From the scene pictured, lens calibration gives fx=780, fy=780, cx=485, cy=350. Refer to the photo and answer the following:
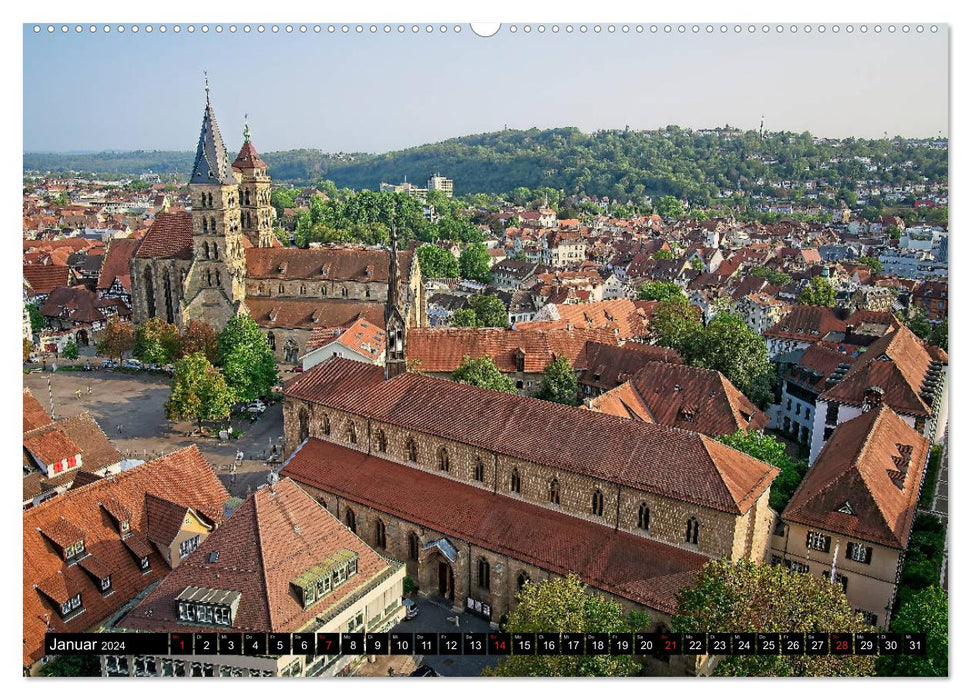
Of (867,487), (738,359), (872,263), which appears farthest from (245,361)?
(872,263)

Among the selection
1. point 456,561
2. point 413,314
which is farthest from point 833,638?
point 413,314

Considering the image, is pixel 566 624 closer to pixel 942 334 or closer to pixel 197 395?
pixel 942 334

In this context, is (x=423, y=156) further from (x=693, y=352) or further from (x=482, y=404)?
(x=482, y=404)

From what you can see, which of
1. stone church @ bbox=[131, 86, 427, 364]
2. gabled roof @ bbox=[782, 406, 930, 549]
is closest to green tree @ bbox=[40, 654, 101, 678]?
gabled roof @ bbox=[782, 406, 930, 549]

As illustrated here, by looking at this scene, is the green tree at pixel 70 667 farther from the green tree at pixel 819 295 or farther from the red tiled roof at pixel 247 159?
the green tree at pixel 819 295

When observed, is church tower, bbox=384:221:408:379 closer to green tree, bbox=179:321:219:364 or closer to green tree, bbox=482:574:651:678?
green tree, bbox=482:574:651:678

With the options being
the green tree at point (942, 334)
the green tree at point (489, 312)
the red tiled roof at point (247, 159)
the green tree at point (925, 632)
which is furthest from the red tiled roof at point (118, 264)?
the green tree at point (925, 632)
